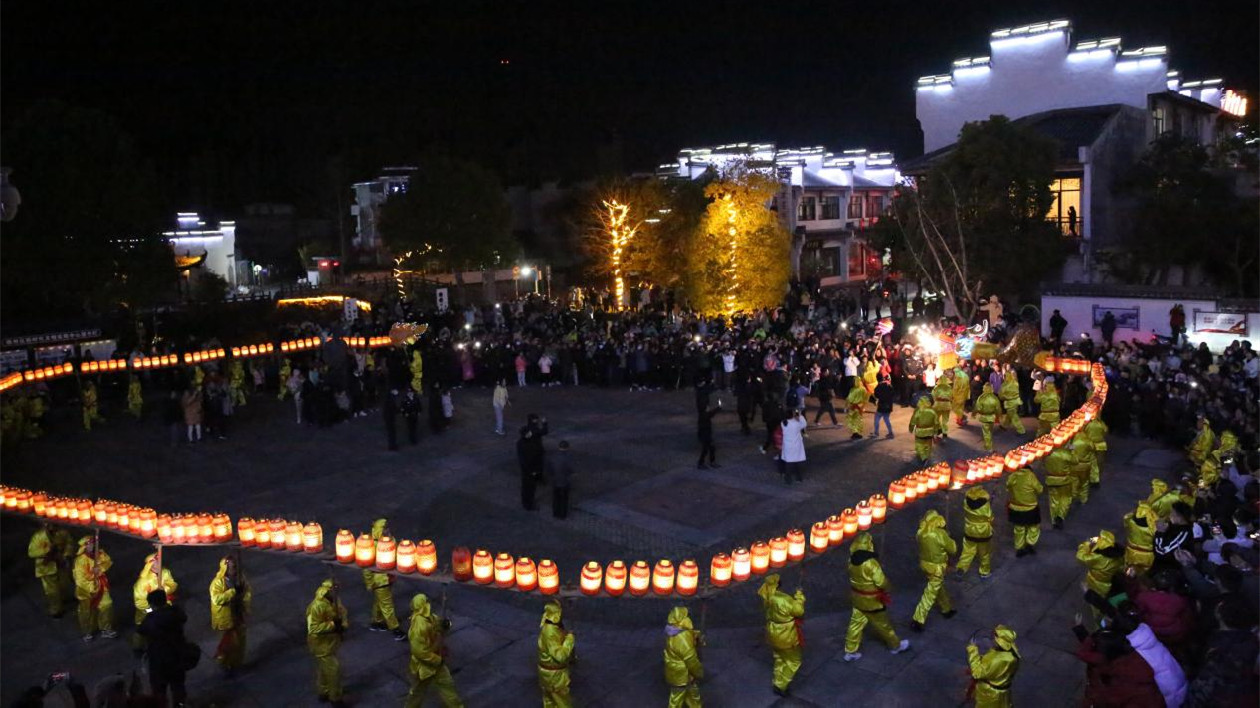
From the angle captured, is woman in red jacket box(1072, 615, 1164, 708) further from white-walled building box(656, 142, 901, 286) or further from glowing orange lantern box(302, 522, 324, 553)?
white-walled building box(656, 142, 901, 286)

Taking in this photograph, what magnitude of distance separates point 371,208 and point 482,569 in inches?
1844

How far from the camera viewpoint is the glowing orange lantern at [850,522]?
10.4m

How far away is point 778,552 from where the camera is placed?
9.66 m

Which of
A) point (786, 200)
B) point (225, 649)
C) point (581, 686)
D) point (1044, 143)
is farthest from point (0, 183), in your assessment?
Answer: point (786, 200)

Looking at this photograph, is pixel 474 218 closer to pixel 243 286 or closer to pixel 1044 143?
pixel 243 286

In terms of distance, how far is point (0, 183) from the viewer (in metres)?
10.0

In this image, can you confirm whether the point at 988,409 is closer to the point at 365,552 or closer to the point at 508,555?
the point at 508,555

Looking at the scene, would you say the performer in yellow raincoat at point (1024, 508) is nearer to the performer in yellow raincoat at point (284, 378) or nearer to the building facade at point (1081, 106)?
the performer in yellow raincoat at point (284, 378)

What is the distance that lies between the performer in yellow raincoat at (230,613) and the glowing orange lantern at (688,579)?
4.64 metres

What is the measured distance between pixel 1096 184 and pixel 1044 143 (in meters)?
4.82

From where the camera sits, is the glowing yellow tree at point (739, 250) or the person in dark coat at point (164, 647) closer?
the person in dark coat at point (164, 647)

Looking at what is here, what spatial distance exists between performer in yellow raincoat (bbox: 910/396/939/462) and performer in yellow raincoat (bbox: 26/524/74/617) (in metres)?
12.9

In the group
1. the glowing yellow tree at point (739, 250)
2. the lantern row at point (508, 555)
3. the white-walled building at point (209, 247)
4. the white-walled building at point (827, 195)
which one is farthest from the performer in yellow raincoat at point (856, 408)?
the white-walled building at point (209, 247)

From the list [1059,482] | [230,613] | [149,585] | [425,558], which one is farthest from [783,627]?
[149,585]
